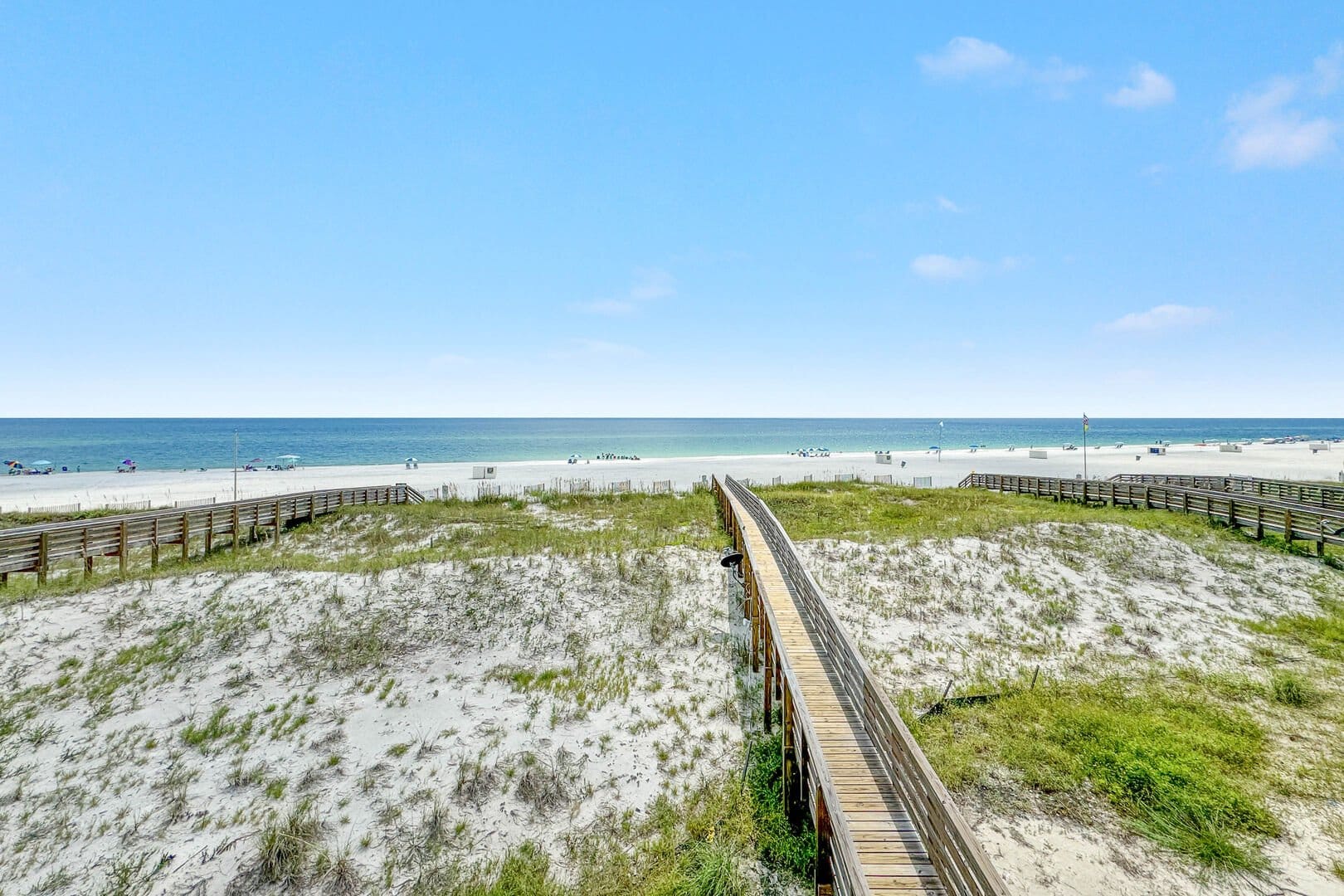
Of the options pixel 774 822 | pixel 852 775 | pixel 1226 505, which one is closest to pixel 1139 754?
pixel 852 775

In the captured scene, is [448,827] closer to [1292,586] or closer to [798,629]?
[798,629]

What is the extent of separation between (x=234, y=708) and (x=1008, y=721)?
15.3 m

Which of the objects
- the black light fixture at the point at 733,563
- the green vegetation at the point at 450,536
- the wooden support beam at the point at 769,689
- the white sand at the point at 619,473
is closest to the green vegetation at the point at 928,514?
the black light fixture at the point at 733,563

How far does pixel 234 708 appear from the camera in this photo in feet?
34.7

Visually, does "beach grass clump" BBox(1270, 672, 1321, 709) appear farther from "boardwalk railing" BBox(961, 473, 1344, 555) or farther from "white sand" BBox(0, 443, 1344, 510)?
"white sand" BBox(0, 443, 1344, 510)

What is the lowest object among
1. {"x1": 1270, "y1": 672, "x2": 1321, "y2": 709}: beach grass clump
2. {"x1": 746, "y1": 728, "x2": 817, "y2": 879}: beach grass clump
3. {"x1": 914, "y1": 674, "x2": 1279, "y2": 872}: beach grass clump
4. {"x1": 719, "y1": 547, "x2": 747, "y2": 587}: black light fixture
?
{"x1": 746, "y1": 728, "x2": 817, "y2": 879}: beach grass clump

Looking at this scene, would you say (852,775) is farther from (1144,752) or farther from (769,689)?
(1144,752)

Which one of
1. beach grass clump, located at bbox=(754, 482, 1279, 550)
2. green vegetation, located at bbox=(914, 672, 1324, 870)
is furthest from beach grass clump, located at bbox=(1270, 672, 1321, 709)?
beach grass clump, located at bbox=(754, 482, 1279, 550)

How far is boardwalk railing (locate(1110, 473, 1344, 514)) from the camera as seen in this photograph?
81.4 feet

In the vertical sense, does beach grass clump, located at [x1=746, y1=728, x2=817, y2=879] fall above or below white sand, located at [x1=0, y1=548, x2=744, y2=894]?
below

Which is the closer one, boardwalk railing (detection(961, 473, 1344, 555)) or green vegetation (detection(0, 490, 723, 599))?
green vegetation (detection(0, 490, 723, 599))

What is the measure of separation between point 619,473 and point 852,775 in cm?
4635

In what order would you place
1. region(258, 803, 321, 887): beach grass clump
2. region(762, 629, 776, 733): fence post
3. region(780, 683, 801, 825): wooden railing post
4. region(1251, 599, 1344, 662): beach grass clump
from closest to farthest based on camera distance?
region(258, 803, 321, 887): beach grass clump < region(780, 683, 801, 825): wooden railing post < region(762, 629, 776, 733): fence post < region(1251, 599, 1344, 662): beach grass clump

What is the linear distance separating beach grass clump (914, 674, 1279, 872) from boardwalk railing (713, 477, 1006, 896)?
273 centimetres
